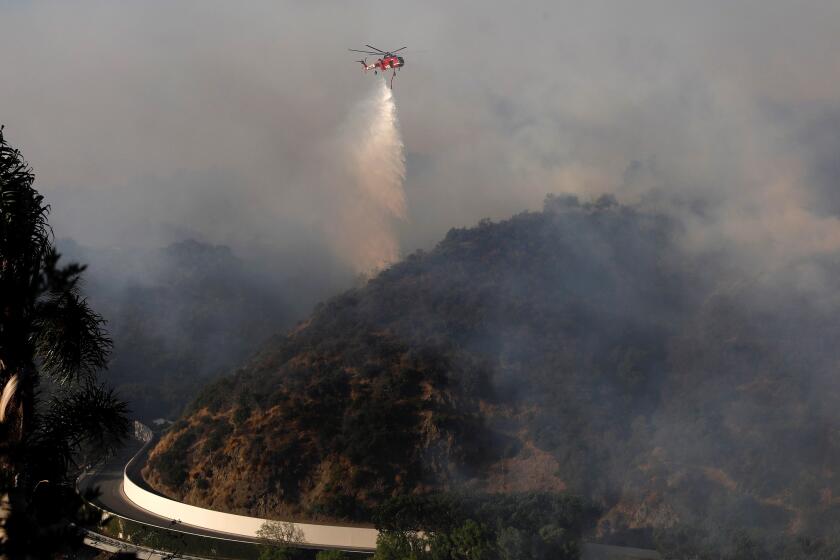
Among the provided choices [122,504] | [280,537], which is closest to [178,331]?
[122,504]

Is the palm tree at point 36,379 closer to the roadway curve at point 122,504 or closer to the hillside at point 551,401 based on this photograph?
the roadway curve at point 122,504

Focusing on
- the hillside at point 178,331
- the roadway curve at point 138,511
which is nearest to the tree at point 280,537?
the roadway curve at point 138,511

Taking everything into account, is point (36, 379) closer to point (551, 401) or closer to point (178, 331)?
point (551, 401)

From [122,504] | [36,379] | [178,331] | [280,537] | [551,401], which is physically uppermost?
[178,331]

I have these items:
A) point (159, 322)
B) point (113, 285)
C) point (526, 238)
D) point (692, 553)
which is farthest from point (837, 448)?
point (113, 285)

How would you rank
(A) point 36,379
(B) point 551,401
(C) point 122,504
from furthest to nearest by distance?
A: (B) point 551,401 → (C) point 122,504 → (A) point 36,379
